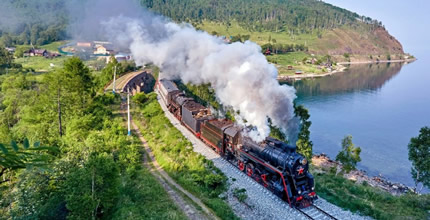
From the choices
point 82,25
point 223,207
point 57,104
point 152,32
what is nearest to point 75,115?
point 57,104

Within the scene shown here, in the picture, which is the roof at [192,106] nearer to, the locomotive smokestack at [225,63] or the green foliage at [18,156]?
the locomotive smokestack at [225,63]

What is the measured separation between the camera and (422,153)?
2264 centimetres

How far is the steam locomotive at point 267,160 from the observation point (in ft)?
52.7

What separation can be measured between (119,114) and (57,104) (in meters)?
8.81

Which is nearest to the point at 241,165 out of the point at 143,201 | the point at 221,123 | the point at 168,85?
the point at 221,123

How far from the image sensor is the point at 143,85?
50250mm

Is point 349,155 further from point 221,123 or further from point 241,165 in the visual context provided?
point 221,123

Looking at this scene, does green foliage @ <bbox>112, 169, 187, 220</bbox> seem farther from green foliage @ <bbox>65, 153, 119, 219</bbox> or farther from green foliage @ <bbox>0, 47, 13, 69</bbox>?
green foliage @ <bbox>0, 47, 13, 69</bbox>

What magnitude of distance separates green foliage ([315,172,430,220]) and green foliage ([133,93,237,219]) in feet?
22.2

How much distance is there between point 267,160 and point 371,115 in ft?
161

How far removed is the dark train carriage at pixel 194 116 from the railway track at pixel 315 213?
531 inches

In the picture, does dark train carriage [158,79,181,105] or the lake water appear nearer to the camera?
dark train carriage [158,79,181,105]

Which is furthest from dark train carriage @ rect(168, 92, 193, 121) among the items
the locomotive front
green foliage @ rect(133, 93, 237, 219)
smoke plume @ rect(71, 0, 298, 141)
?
the locomotive front

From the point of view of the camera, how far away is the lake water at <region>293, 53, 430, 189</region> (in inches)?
1518
